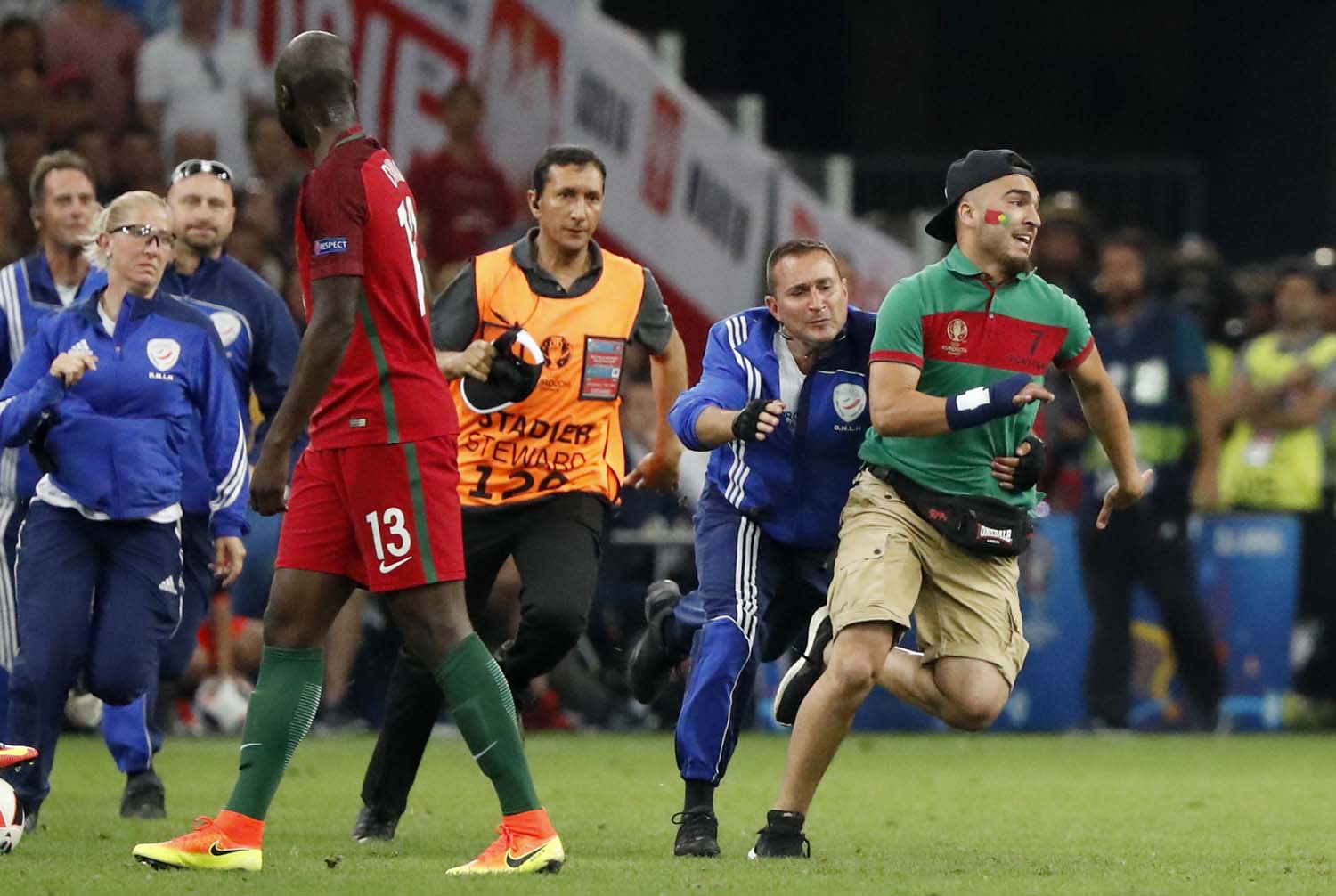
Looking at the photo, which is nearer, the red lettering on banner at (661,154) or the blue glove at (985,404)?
the blue glove at (985,404)

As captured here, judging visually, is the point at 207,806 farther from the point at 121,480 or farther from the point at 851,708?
the point at 851,708

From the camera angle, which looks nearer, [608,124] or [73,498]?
[73,498]

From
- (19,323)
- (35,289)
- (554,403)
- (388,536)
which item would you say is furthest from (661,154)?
(388,536)

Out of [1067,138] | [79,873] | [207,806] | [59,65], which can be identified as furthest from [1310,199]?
[79,873]

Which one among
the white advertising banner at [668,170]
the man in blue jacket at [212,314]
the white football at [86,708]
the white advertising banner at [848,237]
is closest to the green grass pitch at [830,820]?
the white football at [86,708]

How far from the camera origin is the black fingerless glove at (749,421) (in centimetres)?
788

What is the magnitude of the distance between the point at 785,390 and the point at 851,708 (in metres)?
1.22

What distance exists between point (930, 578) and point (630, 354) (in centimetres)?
802

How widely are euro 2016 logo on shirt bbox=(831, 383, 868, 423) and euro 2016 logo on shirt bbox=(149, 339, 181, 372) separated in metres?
2.33

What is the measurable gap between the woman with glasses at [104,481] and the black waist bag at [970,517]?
8.61 ft

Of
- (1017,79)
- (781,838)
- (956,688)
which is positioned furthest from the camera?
(1017,79)

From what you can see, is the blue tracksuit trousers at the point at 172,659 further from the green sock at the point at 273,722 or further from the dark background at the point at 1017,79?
the dark background at the point at 1017,79

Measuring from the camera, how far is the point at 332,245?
7.07 metres

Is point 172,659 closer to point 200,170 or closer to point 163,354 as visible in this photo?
point 163,354
